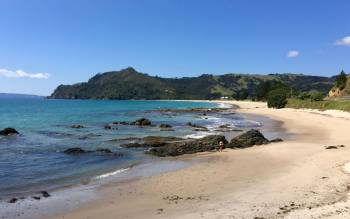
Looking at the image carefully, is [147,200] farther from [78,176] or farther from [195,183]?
[78,176]

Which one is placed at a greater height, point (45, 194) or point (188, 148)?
point (188, 148)

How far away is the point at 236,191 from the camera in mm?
18625

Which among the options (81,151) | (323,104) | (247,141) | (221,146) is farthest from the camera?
(323,104)

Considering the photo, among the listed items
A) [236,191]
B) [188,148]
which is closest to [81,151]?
[188,148]

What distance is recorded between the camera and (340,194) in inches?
661

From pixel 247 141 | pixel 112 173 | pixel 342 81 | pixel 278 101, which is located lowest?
pixel 112 173

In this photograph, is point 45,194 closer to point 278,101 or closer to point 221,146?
point 221,146

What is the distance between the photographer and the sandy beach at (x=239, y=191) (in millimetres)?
15195

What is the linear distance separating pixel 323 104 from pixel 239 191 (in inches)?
2857

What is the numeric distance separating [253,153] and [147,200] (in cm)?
1498

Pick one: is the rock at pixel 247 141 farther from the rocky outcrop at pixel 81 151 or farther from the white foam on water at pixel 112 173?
the white foam on water at pixel 112 173

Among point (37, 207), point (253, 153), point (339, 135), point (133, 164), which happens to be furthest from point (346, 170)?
point (339, 135)

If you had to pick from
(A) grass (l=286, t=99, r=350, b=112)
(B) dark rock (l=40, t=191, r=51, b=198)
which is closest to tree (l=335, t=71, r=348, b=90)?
(A) grass (l=286, t=99, r=350, b=112)

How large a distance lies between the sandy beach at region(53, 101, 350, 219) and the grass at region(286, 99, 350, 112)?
48448 mm
